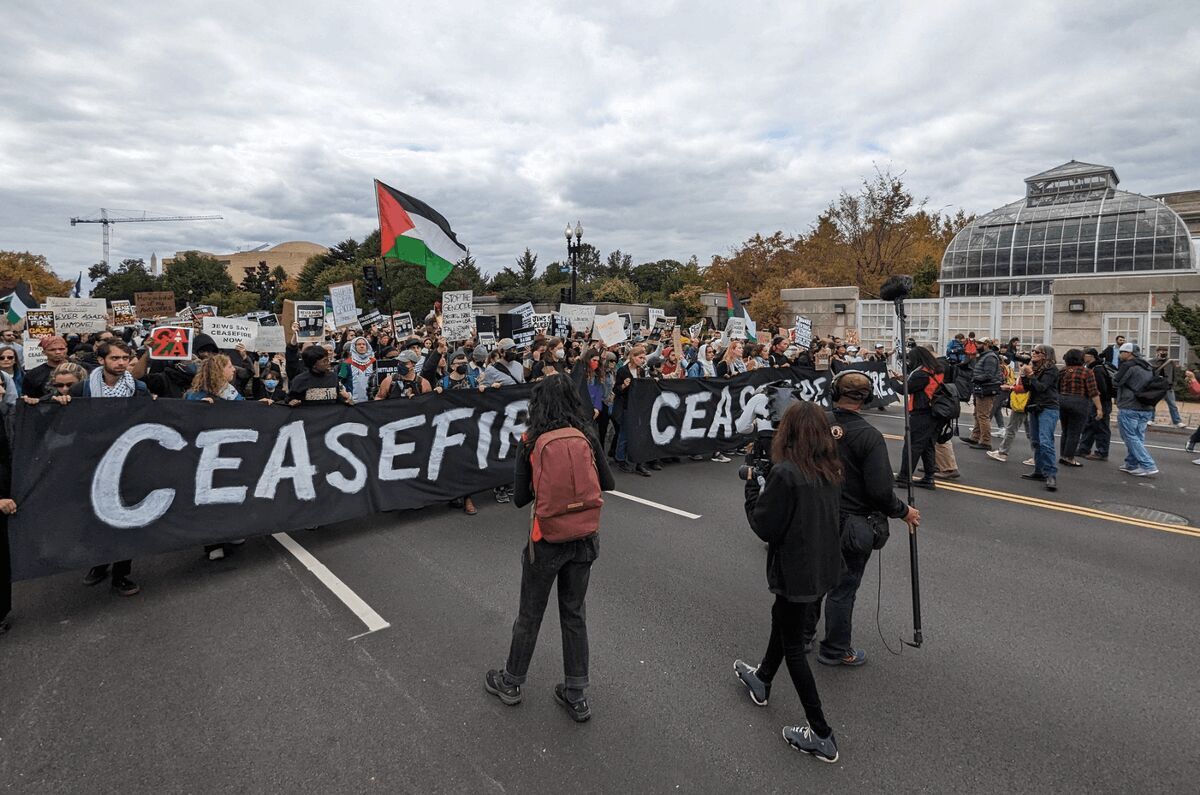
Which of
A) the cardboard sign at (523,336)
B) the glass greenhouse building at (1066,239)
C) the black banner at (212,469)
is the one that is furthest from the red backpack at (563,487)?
the glass greenhouse building at (1066,239)

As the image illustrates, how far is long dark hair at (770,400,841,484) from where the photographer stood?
3020mm

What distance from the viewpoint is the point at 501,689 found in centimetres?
341

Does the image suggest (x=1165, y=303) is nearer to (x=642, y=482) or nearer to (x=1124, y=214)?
(x=1124, y=214)

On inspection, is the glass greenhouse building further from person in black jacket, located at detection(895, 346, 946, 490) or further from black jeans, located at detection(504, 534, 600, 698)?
black jeans, located at detection(504, 534, 600, 698)

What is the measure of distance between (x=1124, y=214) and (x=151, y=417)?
36035 millimetres

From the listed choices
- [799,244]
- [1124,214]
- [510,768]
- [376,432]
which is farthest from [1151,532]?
[799,244]

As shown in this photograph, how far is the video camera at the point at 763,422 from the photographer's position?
404 centimetres

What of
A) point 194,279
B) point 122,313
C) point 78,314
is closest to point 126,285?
point 194,279

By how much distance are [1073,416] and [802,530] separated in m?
8.22

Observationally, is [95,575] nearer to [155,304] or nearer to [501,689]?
[501,689]

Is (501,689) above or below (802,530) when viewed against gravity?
below

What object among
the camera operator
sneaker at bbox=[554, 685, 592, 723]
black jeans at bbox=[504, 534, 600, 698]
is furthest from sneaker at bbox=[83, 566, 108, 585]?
the camera operator

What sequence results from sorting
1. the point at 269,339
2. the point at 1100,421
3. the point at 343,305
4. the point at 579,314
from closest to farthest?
1. the point at 1100,421
2. the point at 269,339
3. the point at 343,305
4. the point at 579,314

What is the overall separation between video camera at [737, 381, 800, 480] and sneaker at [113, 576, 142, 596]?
456 centimetres
